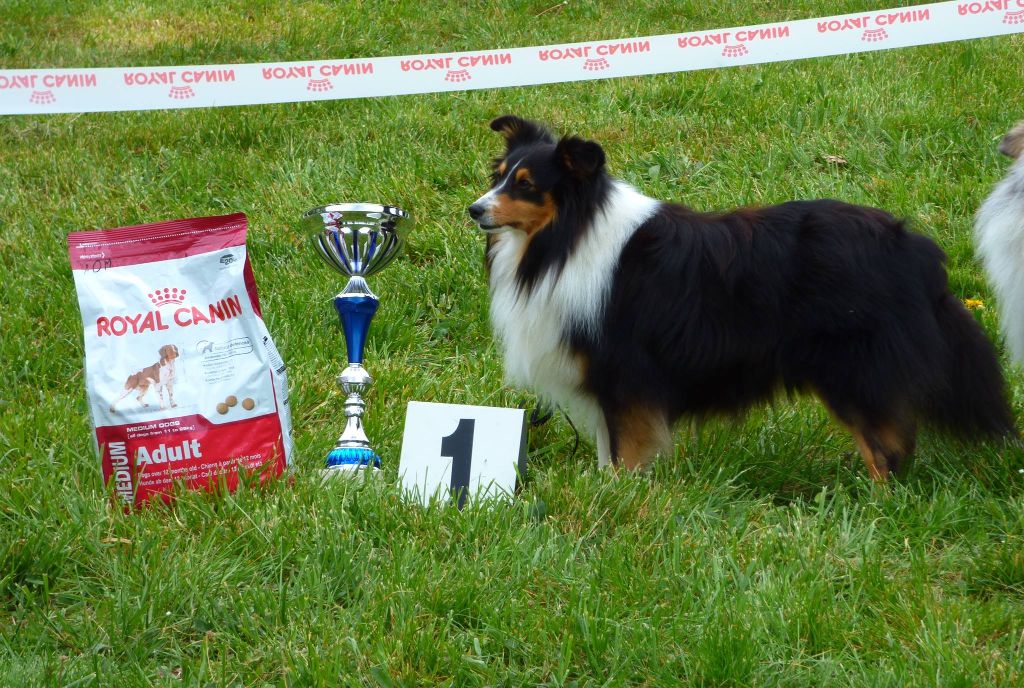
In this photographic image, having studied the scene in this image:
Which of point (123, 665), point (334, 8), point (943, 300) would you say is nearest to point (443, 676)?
point (123, 665)

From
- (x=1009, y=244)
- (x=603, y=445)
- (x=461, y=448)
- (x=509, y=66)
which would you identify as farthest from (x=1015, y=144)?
(x=509, y=66)

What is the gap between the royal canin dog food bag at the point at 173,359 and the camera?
3373 millimetres

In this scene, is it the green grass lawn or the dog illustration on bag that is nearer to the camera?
the green grass lawn

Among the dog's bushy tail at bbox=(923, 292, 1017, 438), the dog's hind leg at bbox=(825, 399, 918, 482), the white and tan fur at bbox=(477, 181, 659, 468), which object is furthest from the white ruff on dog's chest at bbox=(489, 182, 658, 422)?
the dog's bushy tail at bbox=(923, 292, 1017, 438)

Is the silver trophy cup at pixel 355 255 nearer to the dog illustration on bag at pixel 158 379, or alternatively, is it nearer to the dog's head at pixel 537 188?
the dog's head at pixel 537 188

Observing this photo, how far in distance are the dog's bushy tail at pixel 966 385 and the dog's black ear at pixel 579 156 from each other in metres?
1.32

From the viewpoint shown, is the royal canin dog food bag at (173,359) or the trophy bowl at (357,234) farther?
the trophy bowl at (357,234)

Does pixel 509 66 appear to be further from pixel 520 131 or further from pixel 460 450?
pixel 460 450

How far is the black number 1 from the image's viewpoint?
11.9 feet

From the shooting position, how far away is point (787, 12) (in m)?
9.13

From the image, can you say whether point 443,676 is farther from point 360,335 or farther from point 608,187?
point 608,187

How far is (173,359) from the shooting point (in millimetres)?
3420

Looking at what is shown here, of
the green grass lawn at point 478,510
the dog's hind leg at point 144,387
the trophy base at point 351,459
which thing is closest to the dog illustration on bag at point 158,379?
the dog's hind leg at point 144,387

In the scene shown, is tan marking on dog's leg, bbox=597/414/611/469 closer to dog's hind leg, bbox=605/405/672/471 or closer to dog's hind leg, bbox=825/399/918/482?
dog's hind leg, bbox=605/405/672/471
